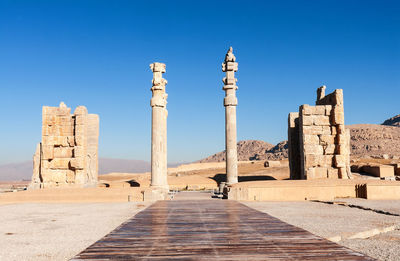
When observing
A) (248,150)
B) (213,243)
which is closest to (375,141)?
(248,150)

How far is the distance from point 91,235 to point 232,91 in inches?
554

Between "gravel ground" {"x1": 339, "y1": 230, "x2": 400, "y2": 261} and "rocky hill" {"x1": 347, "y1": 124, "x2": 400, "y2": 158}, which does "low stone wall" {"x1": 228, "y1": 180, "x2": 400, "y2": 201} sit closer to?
"gravel ground" {"x1": 339, "y1": 230, "x2": 400, "y2": 261}

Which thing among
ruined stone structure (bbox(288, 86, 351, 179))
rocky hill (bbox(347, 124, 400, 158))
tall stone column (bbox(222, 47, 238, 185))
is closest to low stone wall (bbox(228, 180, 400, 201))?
ruined stone structure (bbox(288, 86, 351, 179))

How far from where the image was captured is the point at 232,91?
66.3 feet

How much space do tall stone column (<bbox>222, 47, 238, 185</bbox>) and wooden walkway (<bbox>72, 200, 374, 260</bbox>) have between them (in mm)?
11455

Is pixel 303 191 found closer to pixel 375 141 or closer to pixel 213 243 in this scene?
pixel 213 243

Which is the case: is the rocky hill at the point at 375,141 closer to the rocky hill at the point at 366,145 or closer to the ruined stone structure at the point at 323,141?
the rocky hill at the point at 366,145

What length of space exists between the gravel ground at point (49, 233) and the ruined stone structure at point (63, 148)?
6869 mm

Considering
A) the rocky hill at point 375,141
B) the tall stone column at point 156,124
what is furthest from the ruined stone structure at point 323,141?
the rocky hill at point 375,141

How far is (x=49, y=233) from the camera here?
7.82m

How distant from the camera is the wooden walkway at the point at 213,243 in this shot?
501 cm

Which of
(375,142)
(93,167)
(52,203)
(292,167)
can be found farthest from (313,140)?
(375,142)

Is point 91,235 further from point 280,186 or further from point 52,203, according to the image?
point 280,186

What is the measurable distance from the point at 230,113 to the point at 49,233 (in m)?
13.7
